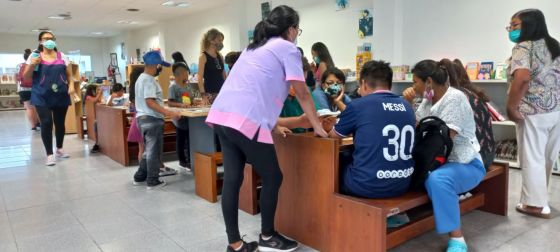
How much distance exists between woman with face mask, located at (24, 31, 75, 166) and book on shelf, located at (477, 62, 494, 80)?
480 cm

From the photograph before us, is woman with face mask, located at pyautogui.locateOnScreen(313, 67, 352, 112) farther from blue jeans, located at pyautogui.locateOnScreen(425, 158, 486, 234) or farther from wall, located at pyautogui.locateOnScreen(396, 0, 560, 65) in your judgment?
wall, located at pyautogui.locateOnScreen(396, 0, 560, 65)

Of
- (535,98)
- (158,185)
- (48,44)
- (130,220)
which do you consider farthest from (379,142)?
(48,44)

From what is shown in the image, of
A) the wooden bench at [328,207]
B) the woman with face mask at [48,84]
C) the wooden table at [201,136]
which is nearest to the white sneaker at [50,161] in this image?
the woman with face mask at [48,84]

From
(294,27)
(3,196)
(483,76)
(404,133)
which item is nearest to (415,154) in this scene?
(404,133)

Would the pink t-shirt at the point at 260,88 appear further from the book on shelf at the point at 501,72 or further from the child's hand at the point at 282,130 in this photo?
the book on shelf at the point at 501,72

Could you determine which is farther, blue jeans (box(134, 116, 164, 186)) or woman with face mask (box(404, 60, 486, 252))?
blue jeans (box(134, 116, 164, 186))

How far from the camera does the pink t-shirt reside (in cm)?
198

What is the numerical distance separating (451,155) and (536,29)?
1096 mm

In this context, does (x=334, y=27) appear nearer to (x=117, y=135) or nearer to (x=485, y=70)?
(x=485, y=70)

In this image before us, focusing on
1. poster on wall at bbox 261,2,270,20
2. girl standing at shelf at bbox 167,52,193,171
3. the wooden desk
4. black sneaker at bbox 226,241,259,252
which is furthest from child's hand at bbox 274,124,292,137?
poster on wall at bbox 261,2,270,20

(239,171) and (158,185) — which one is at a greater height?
(239,171)

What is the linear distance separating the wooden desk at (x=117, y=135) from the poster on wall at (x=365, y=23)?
3121 millimetres

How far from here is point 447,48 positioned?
5.17 metres

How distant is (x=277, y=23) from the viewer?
6.70 feet
